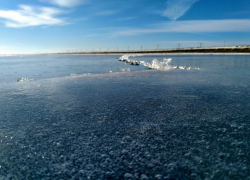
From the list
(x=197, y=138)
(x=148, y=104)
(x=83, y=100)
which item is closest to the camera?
(x=197, y=138)

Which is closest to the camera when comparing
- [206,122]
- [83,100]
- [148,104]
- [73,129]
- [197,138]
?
[197,138]

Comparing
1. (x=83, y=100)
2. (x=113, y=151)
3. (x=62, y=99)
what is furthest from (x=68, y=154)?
(x=62, y=99)

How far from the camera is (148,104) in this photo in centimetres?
321

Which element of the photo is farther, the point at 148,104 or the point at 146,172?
the point at 148,104

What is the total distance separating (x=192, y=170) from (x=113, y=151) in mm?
722

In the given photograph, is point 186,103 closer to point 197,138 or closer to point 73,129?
point 197,138

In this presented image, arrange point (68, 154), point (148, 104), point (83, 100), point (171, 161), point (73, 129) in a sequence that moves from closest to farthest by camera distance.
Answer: point (171, 161) → point (68, 154) → point (73, 129) → point (148, 104) → point (83, 100)

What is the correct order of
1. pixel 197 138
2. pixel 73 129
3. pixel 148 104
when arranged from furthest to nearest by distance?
pixel 148 104, pixel 73 129, pixel 197 138

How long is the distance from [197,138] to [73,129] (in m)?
1.49

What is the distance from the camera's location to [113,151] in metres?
1.64

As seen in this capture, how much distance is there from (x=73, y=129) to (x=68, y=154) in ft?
1.86

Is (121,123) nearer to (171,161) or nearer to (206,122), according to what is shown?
(171,161)

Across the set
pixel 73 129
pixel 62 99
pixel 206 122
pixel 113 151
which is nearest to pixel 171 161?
pixel 113 151

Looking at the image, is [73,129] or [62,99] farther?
[62,99]
